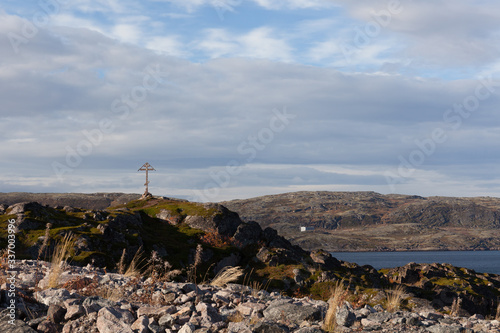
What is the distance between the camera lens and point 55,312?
952 centimetres

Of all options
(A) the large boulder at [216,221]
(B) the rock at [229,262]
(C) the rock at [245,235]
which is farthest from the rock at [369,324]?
(A) the large boulder at [216,221]

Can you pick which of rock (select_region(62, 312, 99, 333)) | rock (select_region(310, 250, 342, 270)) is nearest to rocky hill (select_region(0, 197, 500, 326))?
rock (select_region(62, 312, 99, 333))

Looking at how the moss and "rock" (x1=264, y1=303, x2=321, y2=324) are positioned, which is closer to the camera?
"rock" (x1=264, y1=303, x2=321, y2=324)

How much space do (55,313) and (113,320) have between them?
4.40ft

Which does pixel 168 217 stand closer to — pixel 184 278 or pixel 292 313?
pixel 184 278

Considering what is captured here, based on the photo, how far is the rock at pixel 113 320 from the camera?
9117 mm

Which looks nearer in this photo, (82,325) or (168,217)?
(82,325)

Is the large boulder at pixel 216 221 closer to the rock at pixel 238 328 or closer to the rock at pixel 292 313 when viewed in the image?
the rock at pixel 292 313

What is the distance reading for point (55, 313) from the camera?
952cm

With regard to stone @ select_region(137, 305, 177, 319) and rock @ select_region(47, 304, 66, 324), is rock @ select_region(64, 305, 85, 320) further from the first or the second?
stone @ select_region(137, 305, 177, 319)

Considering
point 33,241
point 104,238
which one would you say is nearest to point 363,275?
point 104,238

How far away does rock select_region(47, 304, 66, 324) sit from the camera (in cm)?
947

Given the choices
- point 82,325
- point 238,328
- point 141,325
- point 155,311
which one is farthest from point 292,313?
point 82,325

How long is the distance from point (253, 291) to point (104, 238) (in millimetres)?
22914
